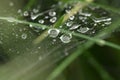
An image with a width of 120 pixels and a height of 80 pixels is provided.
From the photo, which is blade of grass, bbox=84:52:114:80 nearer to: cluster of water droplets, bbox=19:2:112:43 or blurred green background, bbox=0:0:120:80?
blurred green background, bbox=0:0:120:80

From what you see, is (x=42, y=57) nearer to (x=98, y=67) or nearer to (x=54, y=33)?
(x=54, y=33)

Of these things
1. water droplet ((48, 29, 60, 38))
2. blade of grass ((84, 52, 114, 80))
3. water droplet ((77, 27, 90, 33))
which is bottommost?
blade of grass ((84, 52, 114, 80))

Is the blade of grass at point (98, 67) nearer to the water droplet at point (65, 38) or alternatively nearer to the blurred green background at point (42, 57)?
the blurred green background at point (42, 57)

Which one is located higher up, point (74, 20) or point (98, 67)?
point (74, 20)

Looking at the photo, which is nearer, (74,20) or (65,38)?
(65,38)

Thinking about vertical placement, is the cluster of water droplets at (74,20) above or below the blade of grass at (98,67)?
above

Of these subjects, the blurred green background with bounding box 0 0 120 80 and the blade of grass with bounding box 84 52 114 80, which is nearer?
the blurred green background with bounding box 0 0 120 80

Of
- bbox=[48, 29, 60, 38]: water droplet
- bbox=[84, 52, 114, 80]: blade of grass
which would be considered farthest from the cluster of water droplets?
bbox=[84, 52, 114, 80]: blade of grass

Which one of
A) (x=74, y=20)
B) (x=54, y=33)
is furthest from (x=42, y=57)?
(x=74, y=20)

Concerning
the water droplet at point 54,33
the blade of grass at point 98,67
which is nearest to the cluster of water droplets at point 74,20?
the water droplet at point 54,33

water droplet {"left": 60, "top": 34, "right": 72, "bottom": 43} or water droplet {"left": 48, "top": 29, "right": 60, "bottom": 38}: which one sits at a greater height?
water droplet {"left": 48, "top": 29, "right": 60, "bottom": 38}
